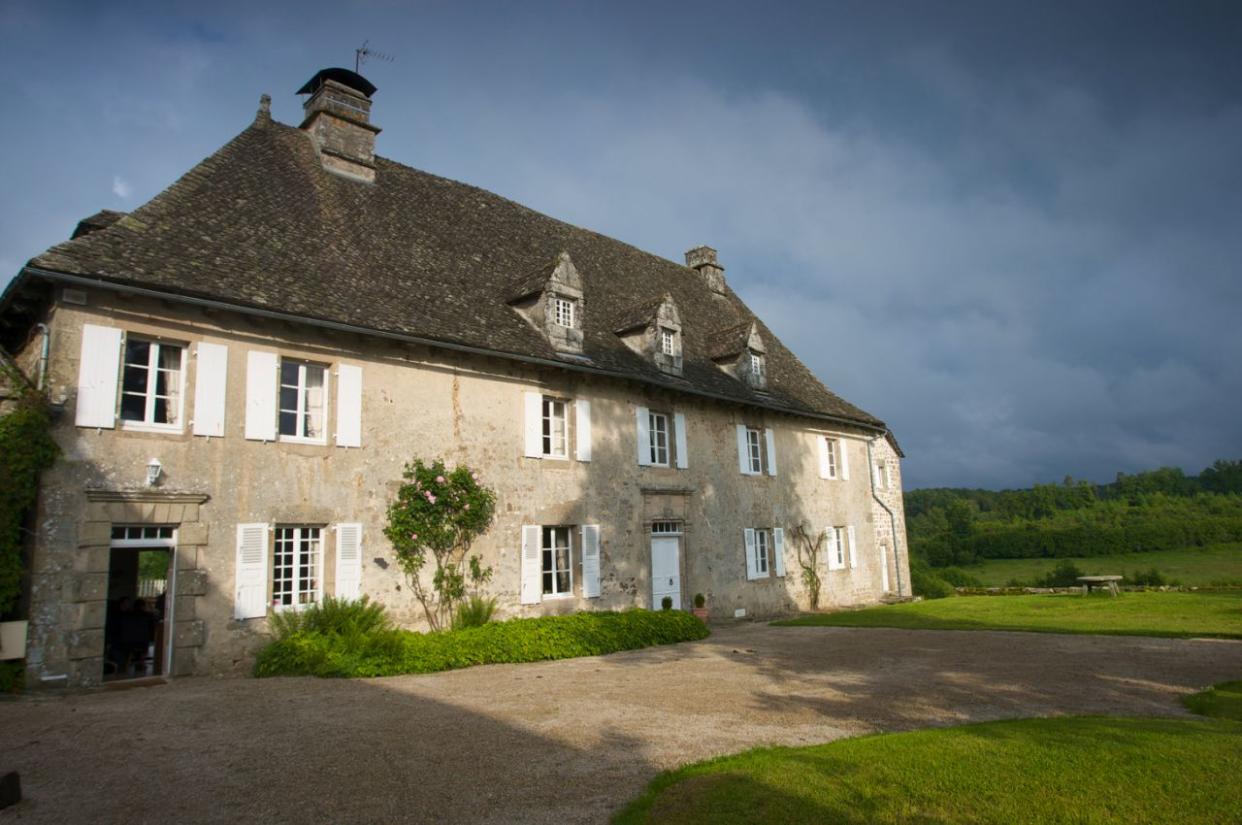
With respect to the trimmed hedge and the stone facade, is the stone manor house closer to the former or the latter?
the stone facade

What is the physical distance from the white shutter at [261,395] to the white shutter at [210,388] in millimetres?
346

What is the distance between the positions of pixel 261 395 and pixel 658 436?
29.9 feet

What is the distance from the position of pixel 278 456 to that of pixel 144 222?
4.12 meters

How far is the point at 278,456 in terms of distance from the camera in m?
11.7

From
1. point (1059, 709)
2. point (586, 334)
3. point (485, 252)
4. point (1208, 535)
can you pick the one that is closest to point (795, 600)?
point (586, 334)

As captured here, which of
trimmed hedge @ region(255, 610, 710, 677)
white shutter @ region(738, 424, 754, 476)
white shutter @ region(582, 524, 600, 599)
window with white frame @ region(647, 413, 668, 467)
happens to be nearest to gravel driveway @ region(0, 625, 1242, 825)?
trimmed hedge @ region(255, 610, 710, 677)

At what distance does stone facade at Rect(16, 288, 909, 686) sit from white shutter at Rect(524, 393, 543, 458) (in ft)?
0.47

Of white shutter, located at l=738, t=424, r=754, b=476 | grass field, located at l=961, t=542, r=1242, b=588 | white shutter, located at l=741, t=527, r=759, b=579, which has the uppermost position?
white shutter, located at l=738, t=424, r=754, b=476

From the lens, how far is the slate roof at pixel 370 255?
37.5ft

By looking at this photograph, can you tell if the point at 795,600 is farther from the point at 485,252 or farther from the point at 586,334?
the point at 485,252

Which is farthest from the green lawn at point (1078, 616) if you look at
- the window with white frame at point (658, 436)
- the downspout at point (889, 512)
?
the downspout at point (889, 512)

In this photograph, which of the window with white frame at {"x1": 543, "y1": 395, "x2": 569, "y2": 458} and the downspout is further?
the downspout

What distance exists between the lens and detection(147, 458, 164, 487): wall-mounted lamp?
1044 centimetres

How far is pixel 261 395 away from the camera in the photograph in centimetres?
1163
